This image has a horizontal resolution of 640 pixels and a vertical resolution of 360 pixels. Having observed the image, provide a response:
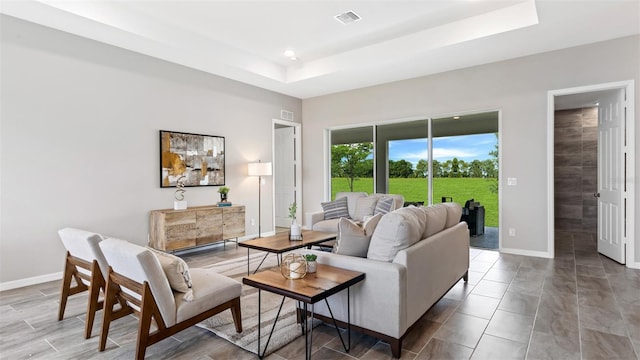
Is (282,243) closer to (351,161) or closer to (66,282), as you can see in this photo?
(66,282)

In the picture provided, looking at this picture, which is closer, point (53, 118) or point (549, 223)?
point (53, 118)

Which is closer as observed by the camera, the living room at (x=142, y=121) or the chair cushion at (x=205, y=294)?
the chair cushion at (x=205, y=294)

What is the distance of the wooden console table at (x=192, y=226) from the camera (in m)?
4.68

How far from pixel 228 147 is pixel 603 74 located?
579 centimetres

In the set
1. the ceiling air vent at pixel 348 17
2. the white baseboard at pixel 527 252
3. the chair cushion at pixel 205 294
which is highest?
the ceiling air vent at pixel 348 17

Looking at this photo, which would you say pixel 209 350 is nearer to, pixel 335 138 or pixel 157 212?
pixel 157 212

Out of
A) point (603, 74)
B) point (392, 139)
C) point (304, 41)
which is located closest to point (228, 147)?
point (304, 41)

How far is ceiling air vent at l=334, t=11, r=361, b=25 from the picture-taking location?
4.16m

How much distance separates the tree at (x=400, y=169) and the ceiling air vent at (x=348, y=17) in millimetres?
2957

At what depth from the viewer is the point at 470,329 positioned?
2613 mm

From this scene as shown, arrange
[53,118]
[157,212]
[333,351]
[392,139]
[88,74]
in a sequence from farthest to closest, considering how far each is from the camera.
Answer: [392,139]
[157,212]
[88,74]
[53,118]
[333,351]

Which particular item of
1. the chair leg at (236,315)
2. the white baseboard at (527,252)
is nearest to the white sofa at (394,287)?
the chair leg at (236,315)

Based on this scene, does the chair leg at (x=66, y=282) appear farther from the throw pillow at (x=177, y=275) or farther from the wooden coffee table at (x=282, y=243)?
the wooden coffee table at (x=282, y=243)

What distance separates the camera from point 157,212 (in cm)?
479
